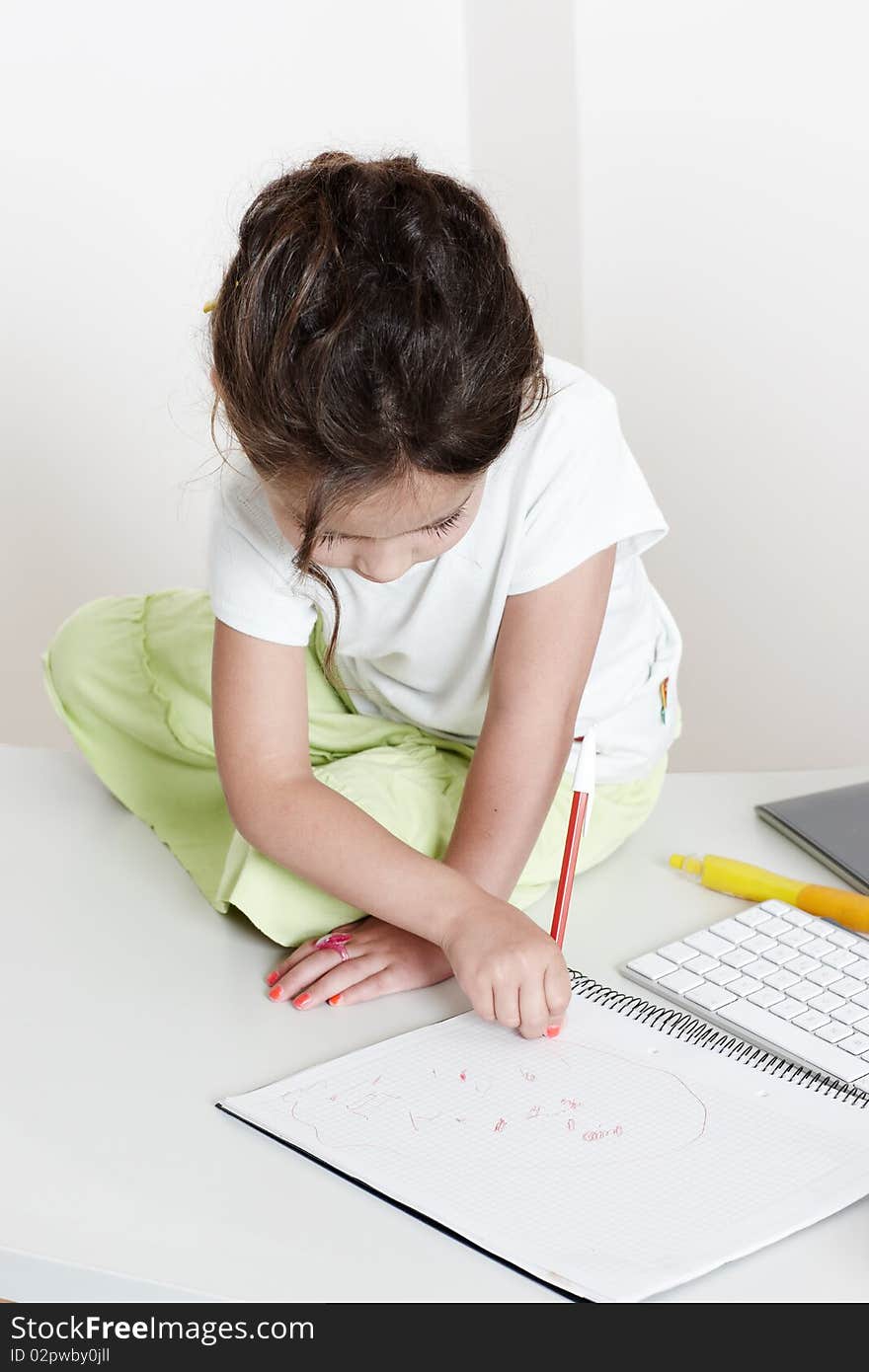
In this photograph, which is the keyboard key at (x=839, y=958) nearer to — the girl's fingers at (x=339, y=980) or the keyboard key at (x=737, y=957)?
the keyboard key at (x=737, y=957)

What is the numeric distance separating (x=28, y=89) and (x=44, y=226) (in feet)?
0.53

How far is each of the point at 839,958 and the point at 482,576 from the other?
0.34 m

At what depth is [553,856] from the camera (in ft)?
3.30

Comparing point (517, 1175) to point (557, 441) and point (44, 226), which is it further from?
point (44, 226)

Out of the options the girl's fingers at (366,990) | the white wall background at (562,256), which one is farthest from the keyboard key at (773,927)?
the white wall background at (562,256)

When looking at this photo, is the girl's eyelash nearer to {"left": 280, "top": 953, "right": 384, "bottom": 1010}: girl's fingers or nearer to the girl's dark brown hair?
the girl's dark brown hair

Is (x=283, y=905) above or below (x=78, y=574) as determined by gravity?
above

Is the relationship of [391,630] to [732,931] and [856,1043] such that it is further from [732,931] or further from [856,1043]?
[856,1043]

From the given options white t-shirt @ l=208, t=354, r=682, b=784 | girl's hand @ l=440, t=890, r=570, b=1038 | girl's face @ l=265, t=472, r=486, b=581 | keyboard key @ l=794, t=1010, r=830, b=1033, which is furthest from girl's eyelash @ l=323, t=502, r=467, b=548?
keyboard key @ l=794, t=1010, r=830, b=1033

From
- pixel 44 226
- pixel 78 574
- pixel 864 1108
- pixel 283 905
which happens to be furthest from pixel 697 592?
pixel 864 1108

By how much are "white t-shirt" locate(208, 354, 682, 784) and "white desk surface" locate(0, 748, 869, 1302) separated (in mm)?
143

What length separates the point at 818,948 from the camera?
84 centimetres

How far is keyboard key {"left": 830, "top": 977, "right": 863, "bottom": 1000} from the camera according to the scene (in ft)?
2.58

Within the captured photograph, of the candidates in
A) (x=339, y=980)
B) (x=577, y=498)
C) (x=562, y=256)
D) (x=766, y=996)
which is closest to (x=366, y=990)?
(x=339, y=980)
